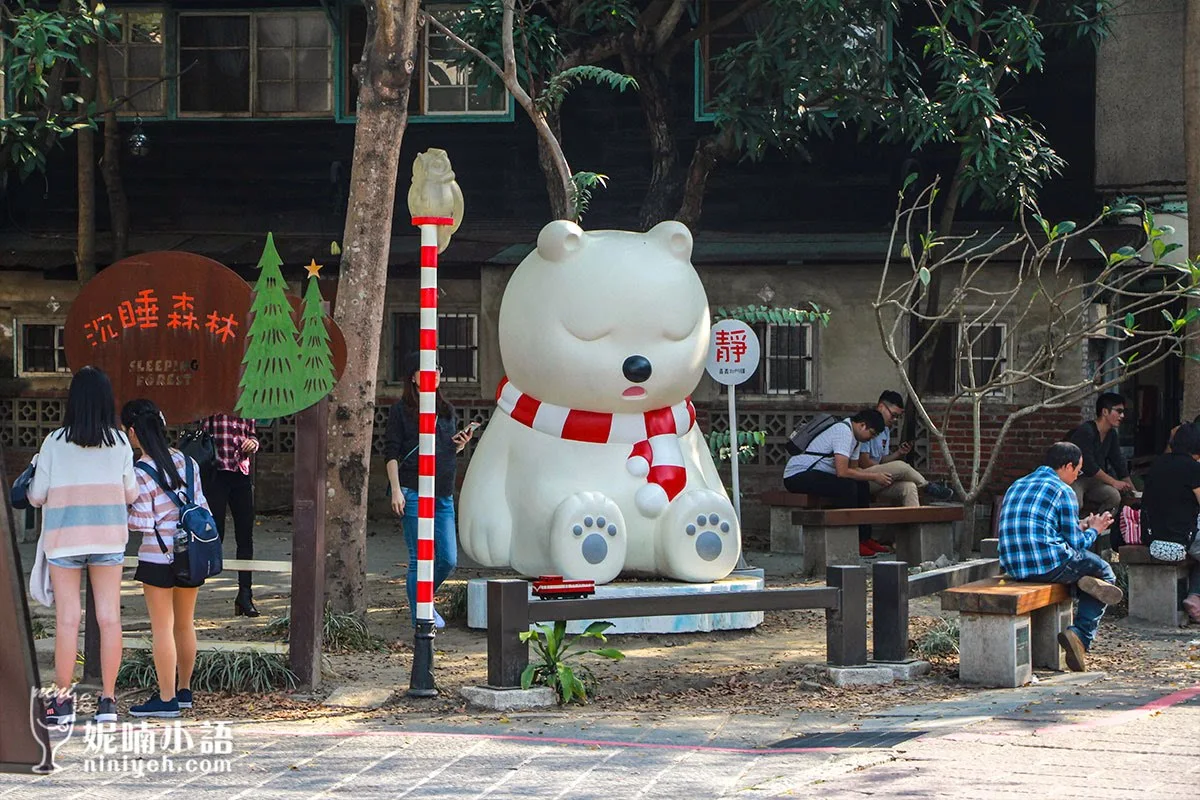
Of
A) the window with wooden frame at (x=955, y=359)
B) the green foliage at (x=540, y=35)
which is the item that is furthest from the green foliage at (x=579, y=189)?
the window with wooden frame at (x=955, y=359)

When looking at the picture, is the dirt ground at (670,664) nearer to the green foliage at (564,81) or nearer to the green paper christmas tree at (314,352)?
the green paper christmas tree at (314,352)

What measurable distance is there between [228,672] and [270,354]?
173 cm

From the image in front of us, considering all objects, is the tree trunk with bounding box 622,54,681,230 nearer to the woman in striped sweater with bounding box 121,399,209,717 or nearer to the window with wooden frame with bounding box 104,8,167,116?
the window with wooden frame with bounding box 104,8,167,116

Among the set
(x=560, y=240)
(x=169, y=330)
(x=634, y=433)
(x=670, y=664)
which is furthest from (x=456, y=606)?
(x=169, y=330)

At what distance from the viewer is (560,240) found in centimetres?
1073

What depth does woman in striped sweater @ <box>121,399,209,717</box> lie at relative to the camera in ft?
26.6

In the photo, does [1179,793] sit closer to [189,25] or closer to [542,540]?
[542,540]

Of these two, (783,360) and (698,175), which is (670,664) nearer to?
(698,175)

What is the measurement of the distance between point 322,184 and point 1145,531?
34.0 ft

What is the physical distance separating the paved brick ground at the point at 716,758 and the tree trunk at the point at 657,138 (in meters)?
8.16

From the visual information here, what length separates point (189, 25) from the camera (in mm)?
18625

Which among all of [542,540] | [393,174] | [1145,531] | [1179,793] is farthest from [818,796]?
[1145,531]

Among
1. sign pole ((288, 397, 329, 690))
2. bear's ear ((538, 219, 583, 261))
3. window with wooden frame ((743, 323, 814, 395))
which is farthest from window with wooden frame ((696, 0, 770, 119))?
sign pole ((288, 397, 329, 690))

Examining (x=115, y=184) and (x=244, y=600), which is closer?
(x=244, y=600)
